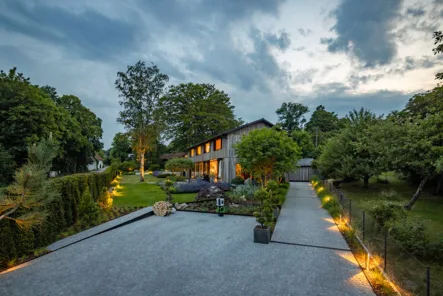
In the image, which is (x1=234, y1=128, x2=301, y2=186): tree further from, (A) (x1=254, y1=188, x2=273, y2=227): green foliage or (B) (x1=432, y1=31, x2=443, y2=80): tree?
(B) (x1=432, y1=31, x2=443, y2=80): tree

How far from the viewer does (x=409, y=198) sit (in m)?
15.0

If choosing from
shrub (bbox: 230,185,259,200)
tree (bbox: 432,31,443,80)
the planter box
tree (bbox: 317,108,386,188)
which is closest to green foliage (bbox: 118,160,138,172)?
shrub (bbox: 230,185,259,200)

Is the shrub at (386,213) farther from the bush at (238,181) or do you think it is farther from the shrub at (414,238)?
the bush at (238,181)

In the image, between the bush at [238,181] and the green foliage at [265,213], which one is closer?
the green foliage at [265,213]

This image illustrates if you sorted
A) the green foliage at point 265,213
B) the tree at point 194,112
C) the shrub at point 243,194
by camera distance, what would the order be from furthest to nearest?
the tree at point 194,112, the shrub at point 243,194, the green foliage at point 265,213

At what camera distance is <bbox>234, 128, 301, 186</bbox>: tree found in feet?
47.4

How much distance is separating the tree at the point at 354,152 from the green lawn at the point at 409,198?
4.89 ft

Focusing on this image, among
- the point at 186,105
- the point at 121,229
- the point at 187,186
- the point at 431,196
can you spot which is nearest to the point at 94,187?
the point at 121,229

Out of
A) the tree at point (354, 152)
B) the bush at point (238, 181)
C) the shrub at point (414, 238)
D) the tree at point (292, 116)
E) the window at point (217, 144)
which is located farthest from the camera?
the tree at point (292, 116)

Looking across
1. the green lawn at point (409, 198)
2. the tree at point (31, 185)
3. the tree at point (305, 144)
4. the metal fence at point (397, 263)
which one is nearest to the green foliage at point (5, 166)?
the tree at point (31, 185)

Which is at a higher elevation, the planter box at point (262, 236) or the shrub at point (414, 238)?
the shrub at point (414, 238)

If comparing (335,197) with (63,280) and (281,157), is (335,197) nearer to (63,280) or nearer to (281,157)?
(281,157)

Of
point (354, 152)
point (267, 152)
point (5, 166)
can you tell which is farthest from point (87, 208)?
point (354, 152)

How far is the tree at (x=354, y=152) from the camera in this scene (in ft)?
52.3
